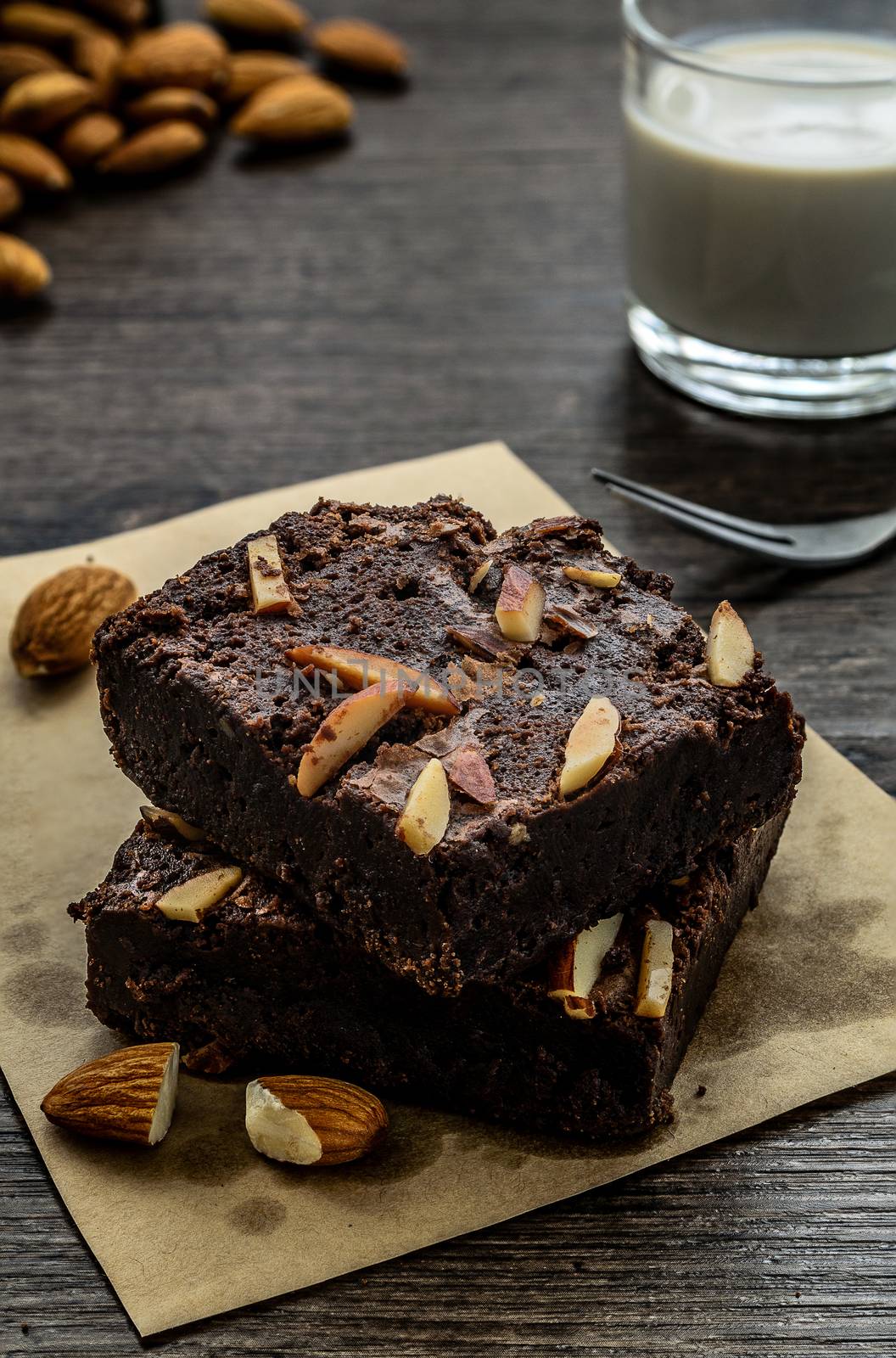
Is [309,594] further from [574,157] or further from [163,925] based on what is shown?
[574,157]

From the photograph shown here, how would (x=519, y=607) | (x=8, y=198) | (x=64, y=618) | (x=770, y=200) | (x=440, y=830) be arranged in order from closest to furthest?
(x=440, y=830), (x=519, y=607), (x=64, y=618), (x=770, y=200), (x=8, y=198)

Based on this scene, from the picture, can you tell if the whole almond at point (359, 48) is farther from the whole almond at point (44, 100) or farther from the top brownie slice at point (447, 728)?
the top brownie slice at point (447, 728)

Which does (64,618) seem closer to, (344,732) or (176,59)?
(344,732)

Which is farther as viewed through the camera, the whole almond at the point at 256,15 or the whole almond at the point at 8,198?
the whole almond at the point at 256,15

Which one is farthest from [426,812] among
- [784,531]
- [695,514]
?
[784,531]

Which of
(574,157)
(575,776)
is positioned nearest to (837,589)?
(575,776)

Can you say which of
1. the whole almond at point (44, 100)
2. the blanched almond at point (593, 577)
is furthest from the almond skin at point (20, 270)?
the blanched almond at point (593, 577)
